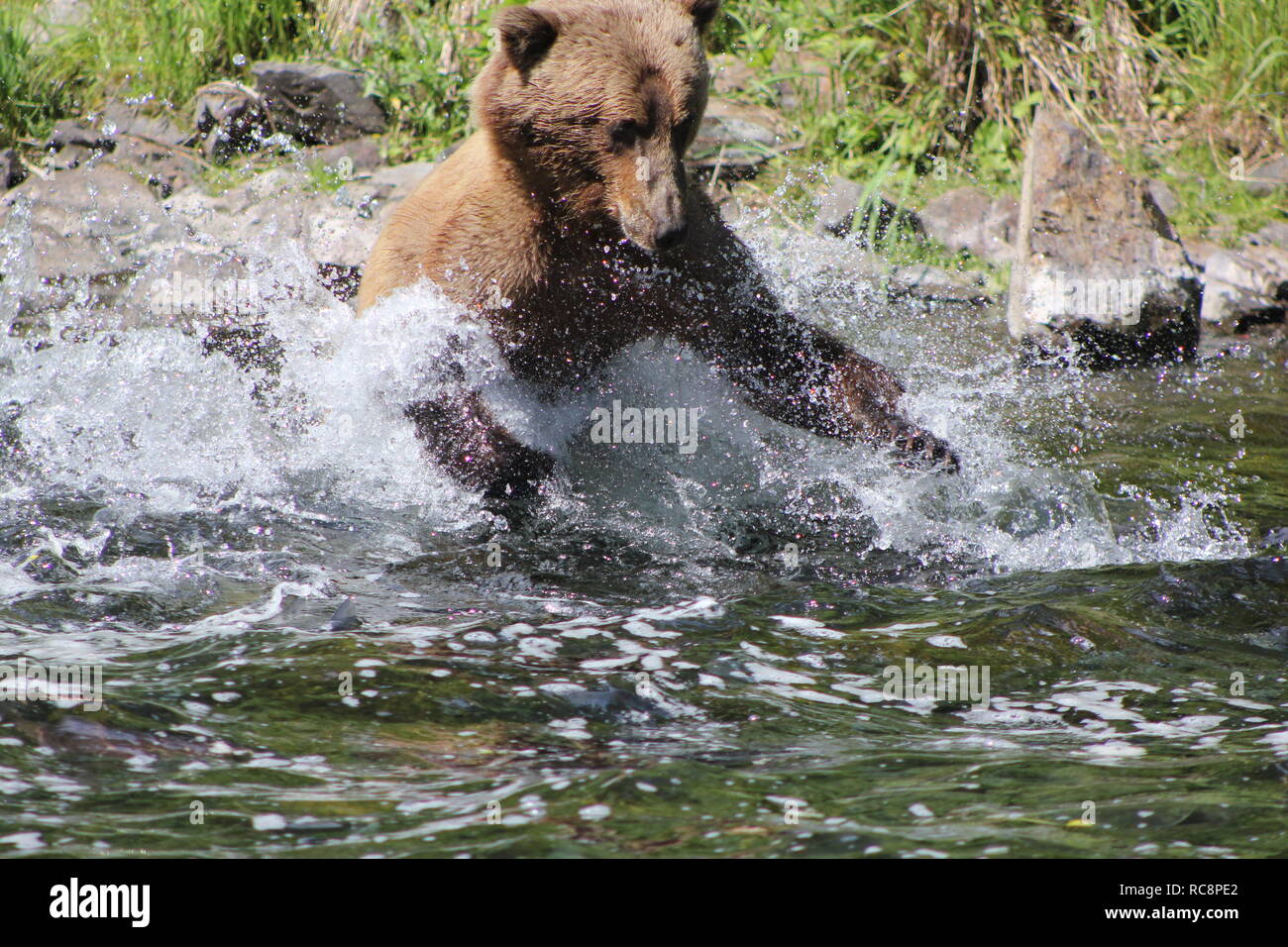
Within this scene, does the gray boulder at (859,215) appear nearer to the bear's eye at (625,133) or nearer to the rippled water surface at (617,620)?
the rippled water surface at (617,620)

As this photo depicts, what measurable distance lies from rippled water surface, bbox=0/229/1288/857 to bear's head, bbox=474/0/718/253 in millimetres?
648

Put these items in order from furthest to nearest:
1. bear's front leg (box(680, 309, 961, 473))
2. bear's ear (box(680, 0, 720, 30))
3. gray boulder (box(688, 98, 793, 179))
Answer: gray boulder (box(688, 98, 793, 179)), bear's front leg (box(680, 309, 961, 473)), bear's ear (box(680, 0, 720, 30))

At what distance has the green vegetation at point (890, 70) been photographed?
872cm

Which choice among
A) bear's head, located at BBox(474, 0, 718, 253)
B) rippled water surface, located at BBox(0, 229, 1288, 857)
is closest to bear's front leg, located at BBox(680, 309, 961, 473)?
rippled water surface, located at BBox(0, 229, 1288, 857)

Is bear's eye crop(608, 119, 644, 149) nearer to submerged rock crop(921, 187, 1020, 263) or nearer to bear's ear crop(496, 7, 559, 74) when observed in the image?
bear's ear crop(496, 7, 559, 74)

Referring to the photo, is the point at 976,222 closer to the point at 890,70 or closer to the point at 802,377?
the point at 890,70

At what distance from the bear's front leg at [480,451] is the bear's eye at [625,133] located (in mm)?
997

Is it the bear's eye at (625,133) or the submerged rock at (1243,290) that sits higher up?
the bear's eye at (625,133)

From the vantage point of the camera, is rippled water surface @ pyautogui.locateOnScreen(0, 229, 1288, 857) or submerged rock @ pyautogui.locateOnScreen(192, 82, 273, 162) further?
submerged rock @ pyautogui.locateOnScreen(192, 82, 273, 162)

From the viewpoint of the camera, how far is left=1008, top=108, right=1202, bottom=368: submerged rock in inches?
265

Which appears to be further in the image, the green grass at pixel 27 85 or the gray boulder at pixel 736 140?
the green grass at pixel 27 85

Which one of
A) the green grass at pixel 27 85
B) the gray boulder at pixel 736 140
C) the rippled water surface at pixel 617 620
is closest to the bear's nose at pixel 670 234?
the rippled water surface at pixel 617 620
